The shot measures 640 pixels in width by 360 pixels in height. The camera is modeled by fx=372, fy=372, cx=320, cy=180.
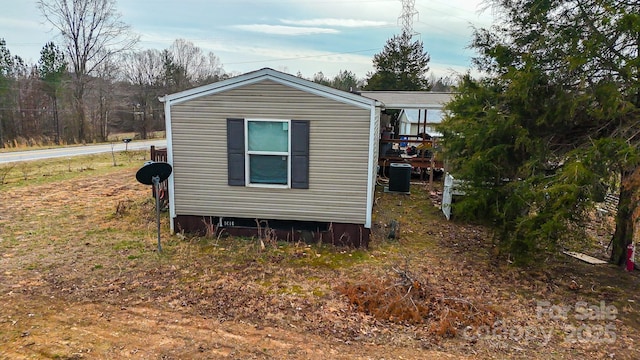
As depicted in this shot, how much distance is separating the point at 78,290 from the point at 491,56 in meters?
6.41

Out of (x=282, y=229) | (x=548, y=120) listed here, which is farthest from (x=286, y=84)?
(x=548, y=120)

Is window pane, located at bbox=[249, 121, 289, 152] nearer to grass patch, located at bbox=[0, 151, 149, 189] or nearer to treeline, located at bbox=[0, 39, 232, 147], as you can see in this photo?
grass patch, located at bbox=[0, 151, 149, 189]

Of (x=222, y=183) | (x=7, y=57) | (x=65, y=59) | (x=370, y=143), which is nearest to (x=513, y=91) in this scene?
(x=370, y=143)

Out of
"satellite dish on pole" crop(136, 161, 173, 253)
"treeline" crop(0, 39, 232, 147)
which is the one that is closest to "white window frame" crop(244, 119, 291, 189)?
"satellite dish on pole" crop(136, 161, 173, 253)

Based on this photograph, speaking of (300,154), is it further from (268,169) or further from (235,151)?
(235,151)

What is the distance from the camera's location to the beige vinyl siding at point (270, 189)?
588 cm

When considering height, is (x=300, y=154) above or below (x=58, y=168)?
above

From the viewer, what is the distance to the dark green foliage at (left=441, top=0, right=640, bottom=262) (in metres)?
4.36

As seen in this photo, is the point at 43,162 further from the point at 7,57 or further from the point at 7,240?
the point at 7,57

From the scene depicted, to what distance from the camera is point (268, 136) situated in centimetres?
604

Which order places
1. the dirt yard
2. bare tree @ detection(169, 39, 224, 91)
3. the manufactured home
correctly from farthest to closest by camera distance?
bare tree @ detection(169, 39, 224, 91) → the manufactured home → the dirt yard

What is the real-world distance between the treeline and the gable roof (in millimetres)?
20594

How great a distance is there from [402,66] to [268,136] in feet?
83.9

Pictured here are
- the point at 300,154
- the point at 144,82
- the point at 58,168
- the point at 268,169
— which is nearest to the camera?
the point at 300,154
